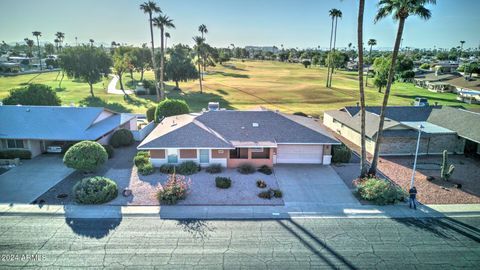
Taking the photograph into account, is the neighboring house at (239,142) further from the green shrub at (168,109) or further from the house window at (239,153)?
the green shrub at (168,109)

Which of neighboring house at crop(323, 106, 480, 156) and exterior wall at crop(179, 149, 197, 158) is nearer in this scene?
exterior wall at crop(179, 149, 197, 158)

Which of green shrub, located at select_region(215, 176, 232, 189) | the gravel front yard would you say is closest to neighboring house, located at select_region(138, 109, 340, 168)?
the gravel front yard

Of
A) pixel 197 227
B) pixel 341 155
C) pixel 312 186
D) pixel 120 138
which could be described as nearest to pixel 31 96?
pixel 120 138

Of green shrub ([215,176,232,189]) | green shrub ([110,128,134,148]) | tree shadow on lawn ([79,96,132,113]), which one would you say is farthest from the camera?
tree shadow on lawn ([79,96,132,113])

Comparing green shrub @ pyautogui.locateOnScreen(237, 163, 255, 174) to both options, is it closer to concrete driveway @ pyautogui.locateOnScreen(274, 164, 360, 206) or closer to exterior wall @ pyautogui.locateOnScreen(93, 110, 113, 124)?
concrete driveway @ pyautogui.locateOnScreen(274, 164, 360, 206)

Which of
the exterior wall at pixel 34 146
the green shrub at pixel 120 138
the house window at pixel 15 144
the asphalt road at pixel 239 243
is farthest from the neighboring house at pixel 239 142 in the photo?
the house window at pixel 15 144

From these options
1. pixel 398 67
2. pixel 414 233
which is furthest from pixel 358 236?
pixel 398 67

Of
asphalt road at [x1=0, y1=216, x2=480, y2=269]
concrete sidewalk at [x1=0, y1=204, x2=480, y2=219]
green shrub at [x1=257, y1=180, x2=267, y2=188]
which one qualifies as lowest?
asphalt road at [x1=0, y1=216, x2=480, y2=269]
